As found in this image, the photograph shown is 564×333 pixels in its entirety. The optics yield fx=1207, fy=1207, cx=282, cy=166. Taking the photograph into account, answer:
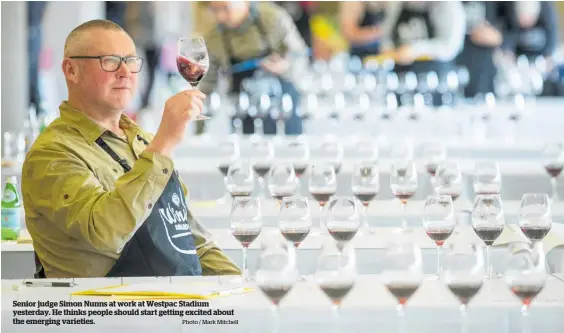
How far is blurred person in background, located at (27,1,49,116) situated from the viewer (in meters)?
7.59

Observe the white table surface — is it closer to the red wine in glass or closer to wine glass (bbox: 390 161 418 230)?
the red wine in glass

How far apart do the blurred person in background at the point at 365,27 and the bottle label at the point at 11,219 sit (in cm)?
646

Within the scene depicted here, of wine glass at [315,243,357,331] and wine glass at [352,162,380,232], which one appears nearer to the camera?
wine glass at [315,243,357,331]

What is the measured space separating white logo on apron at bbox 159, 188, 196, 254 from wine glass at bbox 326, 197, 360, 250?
0.37 m

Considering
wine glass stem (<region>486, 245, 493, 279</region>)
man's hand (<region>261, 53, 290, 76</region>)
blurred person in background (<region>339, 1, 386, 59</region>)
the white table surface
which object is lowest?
the white table surface

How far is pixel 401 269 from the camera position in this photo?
5.75ft

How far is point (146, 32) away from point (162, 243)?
7.38 metres

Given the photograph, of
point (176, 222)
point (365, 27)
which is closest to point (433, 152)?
point (176, 222)

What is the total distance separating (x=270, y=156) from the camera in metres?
3.61

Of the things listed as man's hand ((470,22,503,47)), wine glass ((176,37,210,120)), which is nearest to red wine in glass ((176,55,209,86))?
wine glass ((176,37,210,120))

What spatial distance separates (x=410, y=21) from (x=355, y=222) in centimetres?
569

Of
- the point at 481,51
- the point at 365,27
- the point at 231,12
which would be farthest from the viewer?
the point at 365,27

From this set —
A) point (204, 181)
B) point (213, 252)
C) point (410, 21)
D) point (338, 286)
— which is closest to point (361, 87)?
point (410, 21)

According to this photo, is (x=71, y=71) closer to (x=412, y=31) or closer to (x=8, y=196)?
(x=8, y=196)
